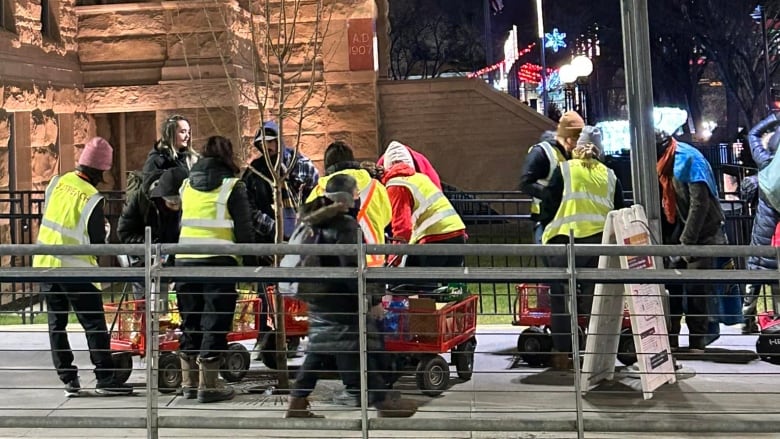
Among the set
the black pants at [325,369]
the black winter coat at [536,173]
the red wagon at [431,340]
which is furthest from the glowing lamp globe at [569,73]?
the black pants at [325,369]

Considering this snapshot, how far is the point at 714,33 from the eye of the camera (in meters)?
36.7

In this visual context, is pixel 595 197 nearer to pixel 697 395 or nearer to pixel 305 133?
pixel 697 395

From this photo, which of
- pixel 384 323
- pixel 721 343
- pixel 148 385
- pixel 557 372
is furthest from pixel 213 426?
pixel 721 343

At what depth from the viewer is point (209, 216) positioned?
689 centimetres

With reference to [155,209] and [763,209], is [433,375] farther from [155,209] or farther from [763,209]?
[763,209]

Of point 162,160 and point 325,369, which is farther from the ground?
point 162,160

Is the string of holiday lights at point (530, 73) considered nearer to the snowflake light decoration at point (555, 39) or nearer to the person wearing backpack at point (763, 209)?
the snowflake light decoration at point (555, 39)

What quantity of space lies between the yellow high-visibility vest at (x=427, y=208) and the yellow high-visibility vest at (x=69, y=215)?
2.51 metres

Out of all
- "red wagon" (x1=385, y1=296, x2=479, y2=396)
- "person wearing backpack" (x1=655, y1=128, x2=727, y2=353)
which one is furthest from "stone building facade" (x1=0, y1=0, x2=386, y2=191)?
"red wagon" (x1=385, y1=296, x2=479, y2=396)

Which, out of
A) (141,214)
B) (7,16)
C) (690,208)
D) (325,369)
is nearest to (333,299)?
(325,369)

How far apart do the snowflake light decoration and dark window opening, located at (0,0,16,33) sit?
38179 millimetres

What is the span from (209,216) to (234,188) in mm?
287

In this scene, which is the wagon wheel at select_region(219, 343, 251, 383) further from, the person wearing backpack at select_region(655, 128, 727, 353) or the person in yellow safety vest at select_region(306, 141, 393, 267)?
the person wearing backpack at select_region(655, 128, 727, 353)

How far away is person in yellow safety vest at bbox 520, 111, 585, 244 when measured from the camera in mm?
7941
